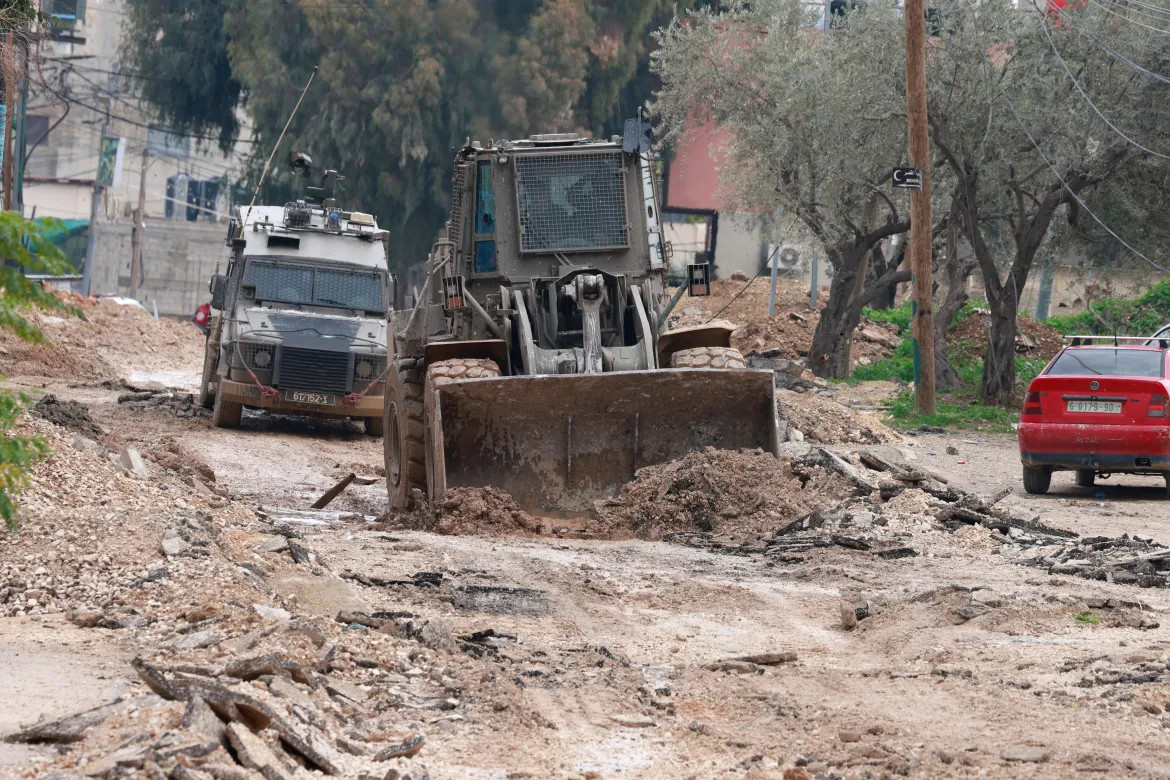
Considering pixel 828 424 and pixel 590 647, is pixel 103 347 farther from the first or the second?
pixel 590 647

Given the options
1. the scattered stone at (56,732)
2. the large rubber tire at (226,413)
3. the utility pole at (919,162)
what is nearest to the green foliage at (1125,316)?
the utility pole at (919,162)

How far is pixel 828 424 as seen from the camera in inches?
797

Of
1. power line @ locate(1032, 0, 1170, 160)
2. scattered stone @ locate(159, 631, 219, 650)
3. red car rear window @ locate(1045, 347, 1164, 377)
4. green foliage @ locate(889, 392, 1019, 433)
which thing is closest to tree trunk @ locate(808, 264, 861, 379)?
green foliage @ locate(889, 392, 1019, 433)

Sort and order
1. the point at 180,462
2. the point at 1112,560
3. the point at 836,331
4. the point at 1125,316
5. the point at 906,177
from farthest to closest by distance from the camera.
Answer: the point at 1125,316 < the point at 836,331 < the point at 906,177 < the point at 180,462 < the point at 1112,560

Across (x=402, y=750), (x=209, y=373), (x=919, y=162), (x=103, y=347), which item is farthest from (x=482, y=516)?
(x=103, y=347)

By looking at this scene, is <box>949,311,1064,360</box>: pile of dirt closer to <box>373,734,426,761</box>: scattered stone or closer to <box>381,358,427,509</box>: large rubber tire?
<box>381,358,427,509</box>: large rubber tire

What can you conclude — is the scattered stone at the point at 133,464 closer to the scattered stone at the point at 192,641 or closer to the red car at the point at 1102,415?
the scattered stone at the point at 192,641

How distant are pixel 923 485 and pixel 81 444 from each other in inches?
277

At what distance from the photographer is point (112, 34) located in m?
79.7

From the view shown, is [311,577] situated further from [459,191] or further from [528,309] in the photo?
[459,191]

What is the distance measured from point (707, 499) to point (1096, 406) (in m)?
4.98

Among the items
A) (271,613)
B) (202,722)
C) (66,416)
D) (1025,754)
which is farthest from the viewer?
(66,416)

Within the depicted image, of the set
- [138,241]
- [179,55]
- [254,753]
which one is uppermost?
[179,55]

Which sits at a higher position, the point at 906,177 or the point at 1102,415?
the point at 906,177
